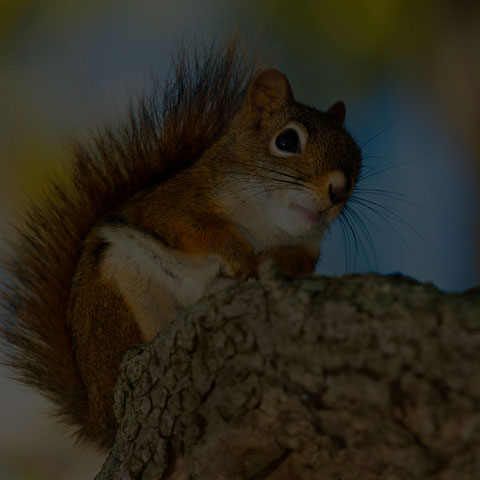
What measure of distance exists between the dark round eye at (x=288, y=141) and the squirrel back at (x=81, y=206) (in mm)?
281

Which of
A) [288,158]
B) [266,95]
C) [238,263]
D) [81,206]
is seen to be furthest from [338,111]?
[81,206]

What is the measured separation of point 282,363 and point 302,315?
0.07m

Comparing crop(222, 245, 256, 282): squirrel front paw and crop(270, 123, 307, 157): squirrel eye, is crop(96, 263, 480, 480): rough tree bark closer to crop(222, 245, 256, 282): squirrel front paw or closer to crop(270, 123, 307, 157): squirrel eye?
crop(222, 245, 256, 282): squirrel front paw

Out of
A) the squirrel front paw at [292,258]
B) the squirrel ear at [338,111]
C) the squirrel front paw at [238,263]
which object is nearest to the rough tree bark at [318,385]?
the squirrel front paw at [238,263]

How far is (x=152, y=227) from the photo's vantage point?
1.35m

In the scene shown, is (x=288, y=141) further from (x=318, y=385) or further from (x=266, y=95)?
(x=318, y=385)

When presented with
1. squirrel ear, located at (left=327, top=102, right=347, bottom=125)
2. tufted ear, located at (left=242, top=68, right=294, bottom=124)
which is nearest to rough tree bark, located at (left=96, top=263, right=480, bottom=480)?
tufted ear, located at (left=242, top=68, right=294, bottom=124)

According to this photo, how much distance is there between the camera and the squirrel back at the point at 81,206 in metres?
1.40

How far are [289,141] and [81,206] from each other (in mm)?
493

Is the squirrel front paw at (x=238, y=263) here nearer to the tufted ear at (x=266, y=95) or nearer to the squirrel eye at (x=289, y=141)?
the squirrel eye at (x=289, y=141)

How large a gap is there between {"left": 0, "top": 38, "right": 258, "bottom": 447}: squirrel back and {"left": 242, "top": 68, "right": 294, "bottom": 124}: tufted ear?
17cm

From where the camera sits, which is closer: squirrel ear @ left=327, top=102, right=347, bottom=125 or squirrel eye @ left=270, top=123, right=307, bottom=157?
squirrel eye @ left=270, top=123, right=307, bottom=157

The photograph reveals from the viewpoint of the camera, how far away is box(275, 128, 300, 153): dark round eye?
1339 millimetres

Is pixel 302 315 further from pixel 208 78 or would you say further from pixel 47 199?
pixel 208 78
